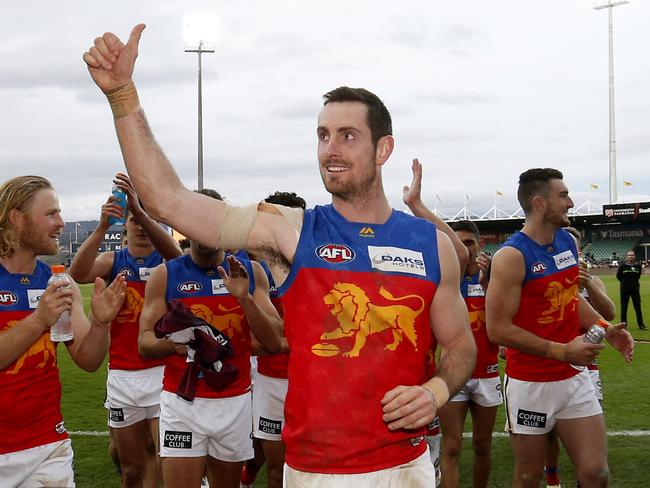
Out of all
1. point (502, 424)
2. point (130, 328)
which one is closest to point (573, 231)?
point (502, 424)

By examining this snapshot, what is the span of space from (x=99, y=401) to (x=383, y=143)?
1036cm

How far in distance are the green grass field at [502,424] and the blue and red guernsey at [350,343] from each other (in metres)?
4.66

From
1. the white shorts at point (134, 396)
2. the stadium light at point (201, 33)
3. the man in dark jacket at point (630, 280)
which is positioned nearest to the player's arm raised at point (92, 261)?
the white shorts at point (134, 396)

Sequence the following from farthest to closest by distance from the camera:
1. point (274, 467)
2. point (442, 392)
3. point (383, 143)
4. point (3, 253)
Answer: point (274, 467) → point (3, 253) → point (383, 143) → point (442, 392)

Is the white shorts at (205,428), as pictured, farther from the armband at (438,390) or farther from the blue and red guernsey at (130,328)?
the armband at (438,390)

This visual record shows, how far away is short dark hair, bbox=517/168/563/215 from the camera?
640 cm

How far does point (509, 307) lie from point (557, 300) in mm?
448

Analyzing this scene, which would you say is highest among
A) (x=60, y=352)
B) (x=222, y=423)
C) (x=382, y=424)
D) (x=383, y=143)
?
(x=383, y=143)

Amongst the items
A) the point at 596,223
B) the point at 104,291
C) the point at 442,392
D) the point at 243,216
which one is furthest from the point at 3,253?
the point at 596,223

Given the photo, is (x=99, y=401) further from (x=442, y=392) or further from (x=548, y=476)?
(x=442, y=392)

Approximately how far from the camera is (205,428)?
5.63 meters

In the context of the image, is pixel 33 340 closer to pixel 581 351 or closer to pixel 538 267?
pixel 581 351

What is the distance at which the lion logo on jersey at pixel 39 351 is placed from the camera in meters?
4.42

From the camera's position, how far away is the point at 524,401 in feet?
20.0
